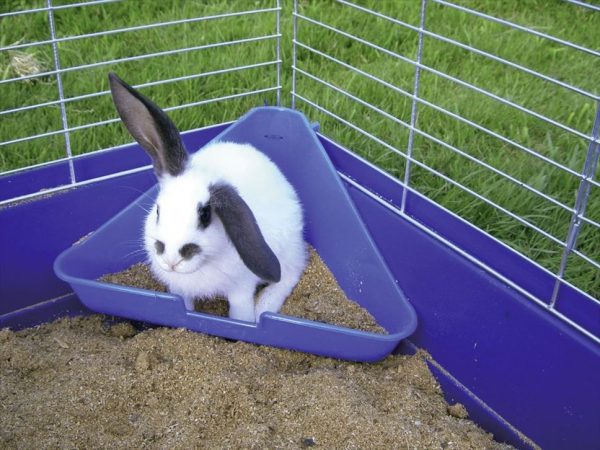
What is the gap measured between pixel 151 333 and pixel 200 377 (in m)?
0.26

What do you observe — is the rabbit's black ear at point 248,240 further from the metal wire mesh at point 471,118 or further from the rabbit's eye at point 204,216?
Result: the metal wire mesh at point 471,118

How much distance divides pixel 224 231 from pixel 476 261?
692mm

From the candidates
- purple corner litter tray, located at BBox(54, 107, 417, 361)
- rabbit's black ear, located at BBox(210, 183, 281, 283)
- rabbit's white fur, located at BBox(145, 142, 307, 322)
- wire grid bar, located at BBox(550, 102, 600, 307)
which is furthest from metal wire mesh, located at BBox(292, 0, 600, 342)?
rabbit's black ear, located at BBox(210, 183, 281, 283)

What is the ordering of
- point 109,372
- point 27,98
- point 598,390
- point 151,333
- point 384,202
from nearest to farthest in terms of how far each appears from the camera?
1. point 598,390
2. point 109,372
3. point 151,333
4. point 384,202
5. point 27,98

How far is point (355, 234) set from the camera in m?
2.67

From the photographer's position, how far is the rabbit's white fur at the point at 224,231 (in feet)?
7.38

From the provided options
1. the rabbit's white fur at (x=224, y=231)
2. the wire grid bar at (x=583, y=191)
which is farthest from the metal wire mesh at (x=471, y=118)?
the rabbit's white fur at (x=224, y=231)

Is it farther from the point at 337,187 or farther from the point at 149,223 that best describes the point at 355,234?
the point at 149,223

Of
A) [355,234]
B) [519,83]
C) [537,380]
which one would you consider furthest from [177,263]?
[519,83]

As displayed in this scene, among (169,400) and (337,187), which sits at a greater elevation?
(337,187)

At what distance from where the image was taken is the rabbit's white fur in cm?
225

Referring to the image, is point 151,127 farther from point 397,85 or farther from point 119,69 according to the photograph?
point 397,85

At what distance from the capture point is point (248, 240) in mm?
2137

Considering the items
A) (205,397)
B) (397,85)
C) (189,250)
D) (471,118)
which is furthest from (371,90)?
(205,397)
